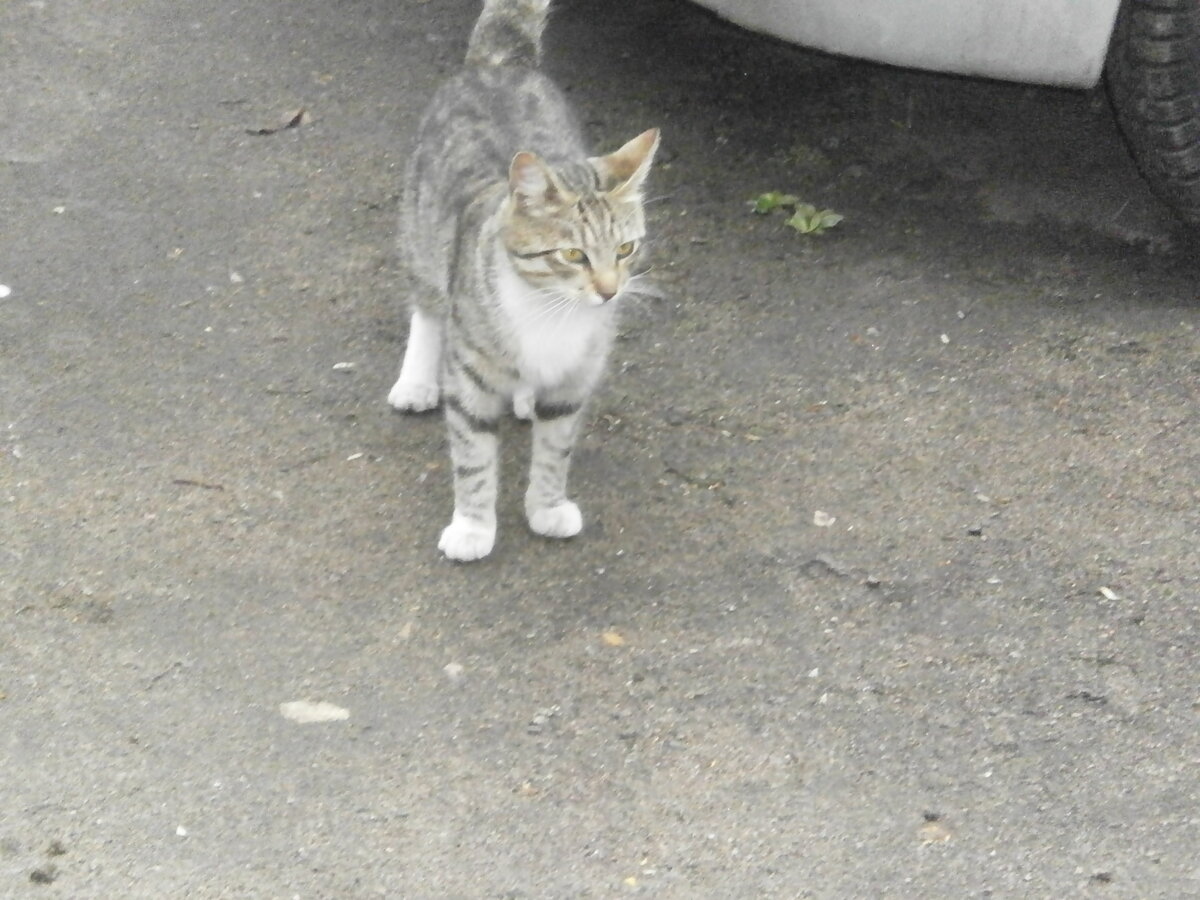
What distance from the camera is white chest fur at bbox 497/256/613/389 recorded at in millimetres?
3742

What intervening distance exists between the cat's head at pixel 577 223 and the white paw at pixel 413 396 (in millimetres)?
944

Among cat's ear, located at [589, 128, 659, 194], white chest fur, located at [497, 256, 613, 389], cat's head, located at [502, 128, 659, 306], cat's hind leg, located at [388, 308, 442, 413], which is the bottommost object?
cat's hind leg, located at [388, 308, 442, 413]

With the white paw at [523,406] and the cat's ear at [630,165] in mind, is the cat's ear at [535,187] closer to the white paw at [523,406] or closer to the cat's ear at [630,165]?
the cat's ear at [630,165]

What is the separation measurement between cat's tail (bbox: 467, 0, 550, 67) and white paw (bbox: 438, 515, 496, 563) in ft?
5.07

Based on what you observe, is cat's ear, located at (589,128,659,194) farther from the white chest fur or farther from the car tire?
the car tire

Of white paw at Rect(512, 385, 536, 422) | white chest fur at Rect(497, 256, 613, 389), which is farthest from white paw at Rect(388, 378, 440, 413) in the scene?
white chest fur at Rect(497, 256, 613, 389)

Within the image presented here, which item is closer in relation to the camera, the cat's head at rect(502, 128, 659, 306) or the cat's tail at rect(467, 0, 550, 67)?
the cat's head at rect(502, 128, 659, 306)

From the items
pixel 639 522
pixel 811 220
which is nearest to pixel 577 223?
pixel 639 522

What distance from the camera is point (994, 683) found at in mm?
3660

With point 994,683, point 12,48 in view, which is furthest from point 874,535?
point 12,48

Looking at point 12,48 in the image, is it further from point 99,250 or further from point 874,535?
point 874,535

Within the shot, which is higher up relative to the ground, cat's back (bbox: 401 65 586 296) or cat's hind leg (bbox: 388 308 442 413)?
cat's back (bbox: 401 65 586 296)

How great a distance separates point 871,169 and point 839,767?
10.3 ft

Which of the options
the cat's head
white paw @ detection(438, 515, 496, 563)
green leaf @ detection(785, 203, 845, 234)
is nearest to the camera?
the cat's head
